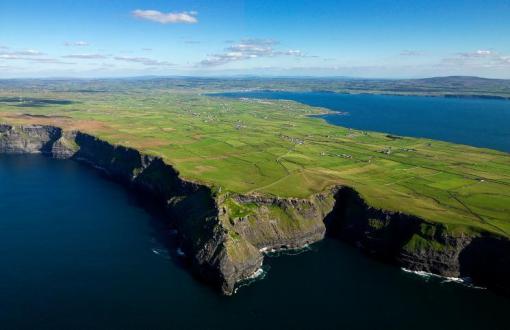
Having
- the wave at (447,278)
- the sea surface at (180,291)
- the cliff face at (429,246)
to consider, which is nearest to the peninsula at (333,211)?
the cliff face at (429,246)

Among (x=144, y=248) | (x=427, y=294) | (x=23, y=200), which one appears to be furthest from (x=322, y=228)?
(x=23, y=200)

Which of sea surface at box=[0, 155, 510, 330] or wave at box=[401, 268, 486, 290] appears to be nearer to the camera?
sea surface at box=[0, 155, 510, 330]

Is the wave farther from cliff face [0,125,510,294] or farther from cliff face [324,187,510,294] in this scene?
cliff face [0,125,510,294]

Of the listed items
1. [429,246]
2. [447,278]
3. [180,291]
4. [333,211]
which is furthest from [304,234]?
[180,291]

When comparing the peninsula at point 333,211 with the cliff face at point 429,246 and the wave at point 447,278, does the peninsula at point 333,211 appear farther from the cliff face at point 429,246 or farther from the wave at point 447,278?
the wave at point 447,278

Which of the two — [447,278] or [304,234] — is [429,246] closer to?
[447,278]

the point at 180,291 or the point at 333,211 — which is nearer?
the point at 180,291

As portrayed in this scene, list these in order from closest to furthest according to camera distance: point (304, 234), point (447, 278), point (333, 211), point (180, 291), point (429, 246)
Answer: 1. point (180, 291)
2. point (447, 278)
3. point (429, 246)
4. point (304, 234)
5. point (333, 211)

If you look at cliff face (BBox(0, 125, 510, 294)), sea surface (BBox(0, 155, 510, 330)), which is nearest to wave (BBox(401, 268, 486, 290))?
cliff face (BBox(0, 125, 510, 294))
